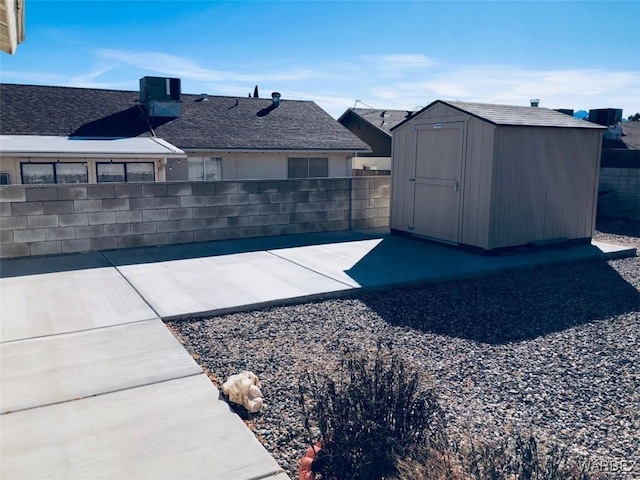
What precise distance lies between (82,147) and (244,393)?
455 inches

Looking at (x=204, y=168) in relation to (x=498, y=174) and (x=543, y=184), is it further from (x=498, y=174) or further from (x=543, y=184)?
(x=543, y=184)

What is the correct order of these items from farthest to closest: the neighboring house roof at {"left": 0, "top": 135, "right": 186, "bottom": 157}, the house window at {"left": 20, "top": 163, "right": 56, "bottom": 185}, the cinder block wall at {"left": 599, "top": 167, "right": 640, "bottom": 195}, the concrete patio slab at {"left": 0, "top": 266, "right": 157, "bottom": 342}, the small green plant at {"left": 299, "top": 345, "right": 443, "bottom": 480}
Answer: the cinder block wall at {"left": 599, "top": 167, "right": 640, "bottom": 195}
the house window at {"left": 20, "top": 163, "right": 56, "bottom": 185}
the neighboring house roof at {"left": 0, "top": 135, "right": 186, "bottom": 157}
the concrete patio slab at {"left": 0, "top": 266, "right": 157, "bottom": 342}
the small green plant at {"left": 299, "top": 345, "right": 443, "bottom": 480}

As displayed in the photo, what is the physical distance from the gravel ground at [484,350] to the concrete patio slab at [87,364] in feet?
1.05

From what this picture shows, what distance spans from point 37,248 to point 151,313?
3981 millimetres

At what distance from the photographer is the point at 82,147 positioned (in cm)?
1333

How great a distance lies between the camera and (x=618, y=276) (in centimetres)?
790

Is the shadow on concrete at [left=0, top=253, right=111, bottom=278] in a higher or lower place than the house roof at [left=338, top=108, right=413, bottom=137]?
lower

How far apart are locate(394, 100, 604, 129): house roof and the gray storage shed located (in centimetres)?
2

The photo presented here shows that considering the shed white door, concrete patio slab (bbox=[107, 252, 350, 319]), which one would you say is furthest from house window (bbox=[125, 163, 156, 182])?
the shed white door

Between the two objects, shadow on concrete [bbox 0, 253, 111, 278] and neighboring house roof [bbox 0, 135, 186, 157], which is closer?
shadow on concrete [bbox 0, 253, 111, 278]

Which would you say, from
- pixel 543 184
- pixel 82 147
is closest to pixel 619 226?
pixel 543 184

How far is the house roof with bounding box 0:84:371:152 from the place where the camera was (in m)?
15.5

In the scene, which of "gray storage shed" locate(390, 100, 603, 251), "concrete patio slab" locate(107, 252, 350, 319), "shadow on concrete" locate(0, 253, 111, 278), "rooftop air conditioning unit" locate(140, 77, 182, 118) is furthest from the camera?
"rooftop air conditioning unit" locate(140, 77, 182, 118)

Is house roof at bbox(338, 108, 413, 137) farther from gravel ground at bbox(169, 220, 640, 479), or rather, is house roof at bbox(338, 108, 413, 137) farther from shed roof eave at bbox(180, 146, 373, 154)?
gravel ground at bbox(169, 220, 640, 479)
